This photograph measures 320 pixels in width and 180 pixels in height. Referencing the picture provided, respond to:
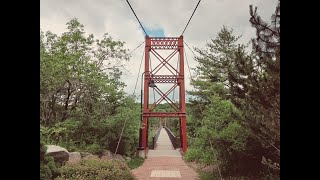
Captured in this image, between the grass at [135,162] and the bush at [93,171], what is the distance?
410cm

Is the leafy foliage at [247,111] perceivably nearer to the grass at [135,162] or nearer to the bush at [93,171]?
the grass at [135,162]

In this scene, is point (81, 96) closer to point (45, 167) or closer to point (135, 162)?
point (135, 162)

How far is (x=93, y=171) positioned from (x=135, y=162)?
658 cm

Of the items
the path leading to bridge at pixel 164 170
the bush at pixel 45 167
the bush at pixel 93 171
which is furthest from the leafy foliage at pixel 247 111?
the bush at pixel 45 167

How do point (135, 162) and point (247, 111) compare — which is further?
point (135, 162)

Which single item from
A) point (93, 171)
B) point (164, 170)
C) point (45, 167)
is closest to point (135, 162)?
point (164, 170)

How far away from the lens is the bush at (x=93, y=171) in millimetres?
10669

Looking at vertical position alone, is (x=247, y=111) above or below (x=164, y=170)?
above

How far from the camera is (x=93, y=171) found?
11297mm

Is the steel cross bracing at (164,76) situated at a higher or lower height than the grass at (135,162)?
higher
